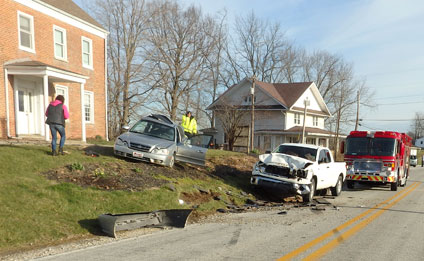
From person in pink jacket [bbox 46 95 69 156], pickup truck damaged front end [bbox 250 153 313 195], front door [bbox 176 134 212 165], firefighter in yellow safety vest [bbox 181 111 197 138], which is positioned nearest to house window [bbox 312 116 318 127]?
firefighter in yellow safety vest [bbox 181 111 197 138]

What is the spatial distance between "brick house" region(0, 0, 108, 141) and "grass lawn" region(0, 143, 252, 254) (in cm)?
619

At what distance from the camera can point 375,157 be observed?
1628 centimetres

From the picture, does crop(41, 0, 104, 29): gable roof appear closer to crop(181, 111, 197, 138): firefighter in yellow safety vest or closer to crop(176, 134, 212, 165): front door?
crop(181, 111, 197, 138): firefighter in yellow safety vest

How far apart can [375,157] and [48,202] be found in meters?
14.3

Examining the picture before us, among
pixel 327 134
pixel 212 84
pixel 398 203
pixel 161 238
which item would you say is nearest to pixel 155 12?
pixel 212 84

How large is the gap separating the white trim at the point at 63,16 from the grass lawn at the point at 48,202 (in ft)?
31.1

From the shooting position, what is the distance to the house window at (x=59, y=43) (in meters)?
18.4

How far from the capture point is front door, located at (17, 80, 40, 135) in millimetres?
16189

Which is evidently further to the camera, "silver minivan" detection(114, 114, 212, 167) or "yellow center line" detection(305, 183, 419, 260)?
"silver minivan" detection(114, 114, 212, 167)

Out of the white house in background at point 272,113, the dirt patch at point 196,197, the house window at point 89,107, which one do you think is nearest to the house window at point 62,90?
the house window at point 89,107

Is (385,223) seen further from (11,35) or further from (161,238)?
(11,35)

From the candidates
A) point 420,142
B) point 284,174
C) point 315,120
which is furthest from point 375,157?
point 420,142

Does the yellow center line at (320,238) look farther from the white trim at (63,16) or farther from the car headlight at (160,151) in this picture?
the white trim at (63,16)

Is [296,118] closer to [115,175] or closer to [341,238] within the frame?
[115,175]
